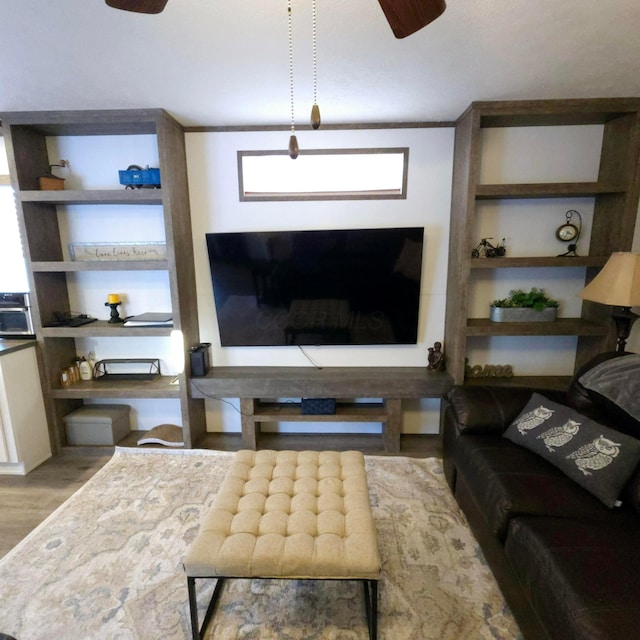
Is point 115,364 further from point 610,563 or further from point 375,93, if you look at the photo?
point 610,563

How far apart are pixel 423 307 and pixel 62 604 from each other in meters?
2.70

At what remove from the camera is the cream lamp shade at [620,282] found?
6.68 ft

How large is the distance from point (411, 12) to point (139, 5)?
2.46ft

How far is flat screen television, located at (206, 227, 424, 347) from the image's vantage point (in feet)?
8.52

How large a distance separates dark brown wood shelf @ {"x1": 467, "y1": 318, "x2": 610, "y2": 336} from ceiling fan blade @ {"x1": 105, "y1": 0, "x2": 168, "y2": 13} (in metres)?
2.35

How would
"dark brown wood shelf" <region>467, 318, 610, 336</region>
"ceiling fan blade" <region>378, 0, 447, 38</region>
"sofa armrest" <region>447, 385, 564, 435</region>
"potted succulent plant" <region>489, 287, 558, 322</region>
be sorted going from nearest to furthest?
"ceiling fan blade" <region>378, 0, 447, 38</region> < "sofa armrest" <region>447, 385, 564, 435</region> < "dark brown wood shelf" <region>467, 318, 610, 336</region> < "potted succulent plant" <region>489, 287, 558, 322</region>

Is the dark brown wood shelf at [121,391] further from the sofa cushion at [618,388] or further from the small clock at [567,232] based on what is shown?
the small clock at [567,232]

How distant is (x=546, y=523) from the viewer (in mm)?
1369

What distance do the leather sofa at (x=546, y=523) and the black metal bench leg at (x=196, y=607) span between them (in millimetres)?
1232

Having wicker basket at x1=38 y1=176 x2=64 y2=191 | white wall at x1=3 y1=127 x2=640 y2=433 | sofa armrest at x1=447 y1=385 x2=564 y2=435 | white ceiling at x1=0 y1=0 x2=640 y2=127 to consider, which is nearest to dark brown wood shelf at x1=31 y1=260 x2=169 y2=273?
white wall at x1=3 y1=127 x2=640 y2=433

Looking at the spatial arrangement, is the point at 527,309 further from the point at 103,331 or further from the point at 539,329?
the point at 103,331

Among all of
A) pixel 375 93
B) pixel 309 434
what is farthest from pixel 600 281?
pixel 309 434

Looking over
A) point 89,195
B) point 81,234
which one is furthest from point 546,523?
point 81,234

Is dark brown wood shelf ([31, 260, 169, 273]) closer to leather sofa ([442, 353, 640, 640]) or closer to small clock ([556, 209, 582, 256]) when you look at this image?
leather sofa ([442, 353, 640, 640])
